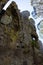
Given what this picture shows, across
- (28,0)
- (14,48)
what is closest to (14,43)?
(14,48)

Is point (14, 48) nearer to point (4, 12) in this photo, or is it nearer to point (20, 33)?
point (20, 33)

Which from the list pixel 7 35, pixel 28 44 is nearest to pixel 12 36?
pixel 7 35

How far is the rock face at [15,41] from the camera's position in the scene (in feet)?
3.99

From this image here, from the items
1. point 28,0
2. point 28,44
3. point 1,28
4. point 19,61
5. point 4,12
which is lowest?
point 19,61

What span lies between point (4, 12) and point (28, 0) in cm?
84

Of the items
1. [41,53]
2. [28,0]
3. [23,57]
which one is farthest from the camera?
[28,0]

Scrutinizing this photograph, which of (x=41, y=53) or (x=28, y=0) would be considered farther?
(x=28, y=0)

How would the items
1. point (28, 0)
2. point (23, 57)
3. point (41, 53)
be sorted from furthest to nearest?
point (28, 0) → point (41, 53) → point (23, 57)

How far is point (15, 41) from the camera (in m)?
1.26

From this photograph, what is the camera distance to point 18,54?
127 cm

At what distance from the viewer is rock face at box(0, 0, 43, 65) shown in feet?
3.99

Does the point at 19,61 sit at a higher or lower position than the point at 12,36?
lower

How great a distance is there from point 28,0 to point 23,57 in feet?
3.00

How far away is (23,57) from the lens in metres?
1.30
